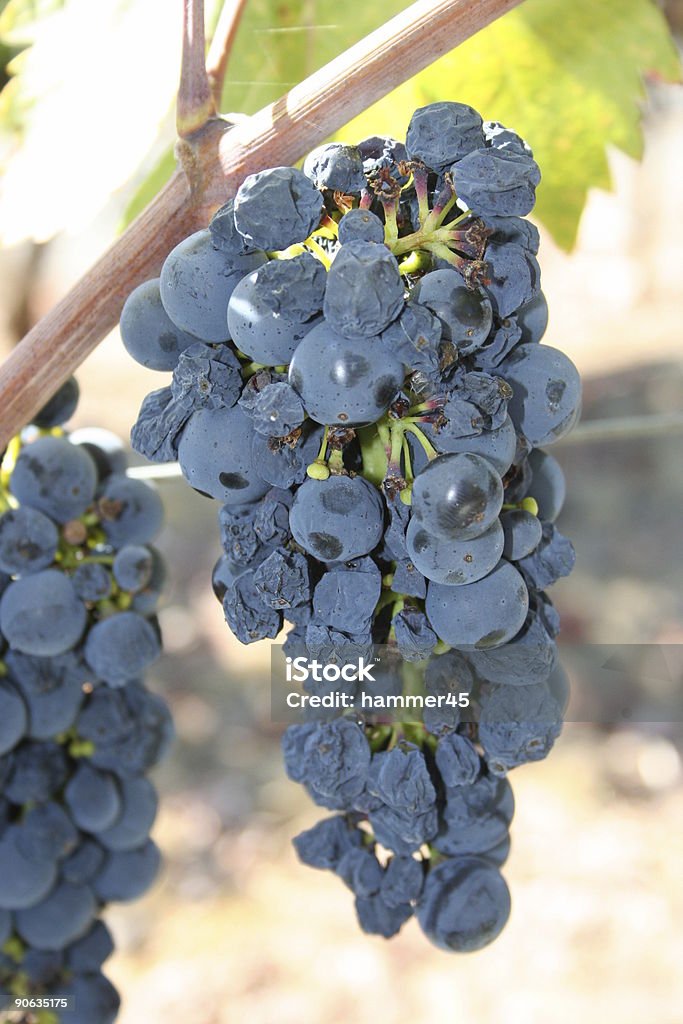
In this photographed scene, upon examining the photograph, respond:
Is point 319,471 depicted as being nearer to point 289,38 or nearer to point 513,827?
point 289,38

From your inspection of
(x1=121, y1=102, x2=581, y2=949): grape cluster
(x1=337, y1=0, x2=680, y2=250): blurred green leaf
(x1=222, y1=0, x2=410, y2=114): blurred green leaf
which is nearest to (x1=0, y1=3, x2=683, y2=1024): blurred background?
(x1=337, y1=0, x2=680, y2=250): blurred green leaf

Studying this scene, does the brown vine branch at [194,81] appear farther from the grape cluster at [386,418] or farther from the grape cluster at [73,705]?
the grape cluster at [73,705]

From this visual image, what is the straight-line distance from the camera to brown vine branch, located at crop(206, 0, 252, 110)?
0.57m

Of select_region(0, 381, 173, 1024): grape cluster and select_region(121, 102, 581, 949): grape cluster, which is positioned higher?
select_region(121, 102, 581, 949): grape cluster

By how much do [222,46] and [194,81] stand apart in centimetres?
6

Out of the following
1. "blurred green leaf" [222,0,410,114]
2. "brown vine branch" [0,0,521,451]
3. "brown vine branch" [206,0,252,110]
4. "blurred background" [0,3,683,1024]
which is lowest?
"blurred background" [0,3,683,1024]

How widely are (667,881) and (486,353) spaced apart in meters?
1.64

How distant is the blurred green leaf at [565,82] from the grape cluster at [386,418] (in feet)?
1.26

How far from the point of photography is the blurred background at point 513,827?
1.46 m

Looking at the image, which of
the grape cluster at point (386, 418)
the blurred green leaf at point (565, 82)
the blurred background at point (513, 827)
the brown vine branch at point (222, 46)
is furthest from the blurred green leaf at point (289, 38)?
the blurred background at point (513, 827)

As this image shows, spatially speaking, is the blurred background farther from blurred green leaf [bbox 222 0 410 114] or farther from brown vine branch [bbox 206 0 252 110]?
brown vine branch [bbox 206 0 252 110]

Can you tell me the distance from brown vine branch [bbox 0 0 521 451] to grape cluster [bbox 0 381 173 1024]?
6.6 inches

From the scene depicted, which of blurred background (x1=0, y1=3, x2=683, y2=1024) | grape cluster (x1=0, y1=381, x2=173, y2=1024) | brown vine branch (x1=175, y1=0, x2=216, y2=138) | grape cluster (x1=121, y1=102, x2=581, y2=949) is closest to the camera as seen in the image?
grape cluster (x1=121, y1=102, x2=581, y2=949)

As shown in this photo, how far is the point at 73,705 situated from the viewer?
31.0 inches
